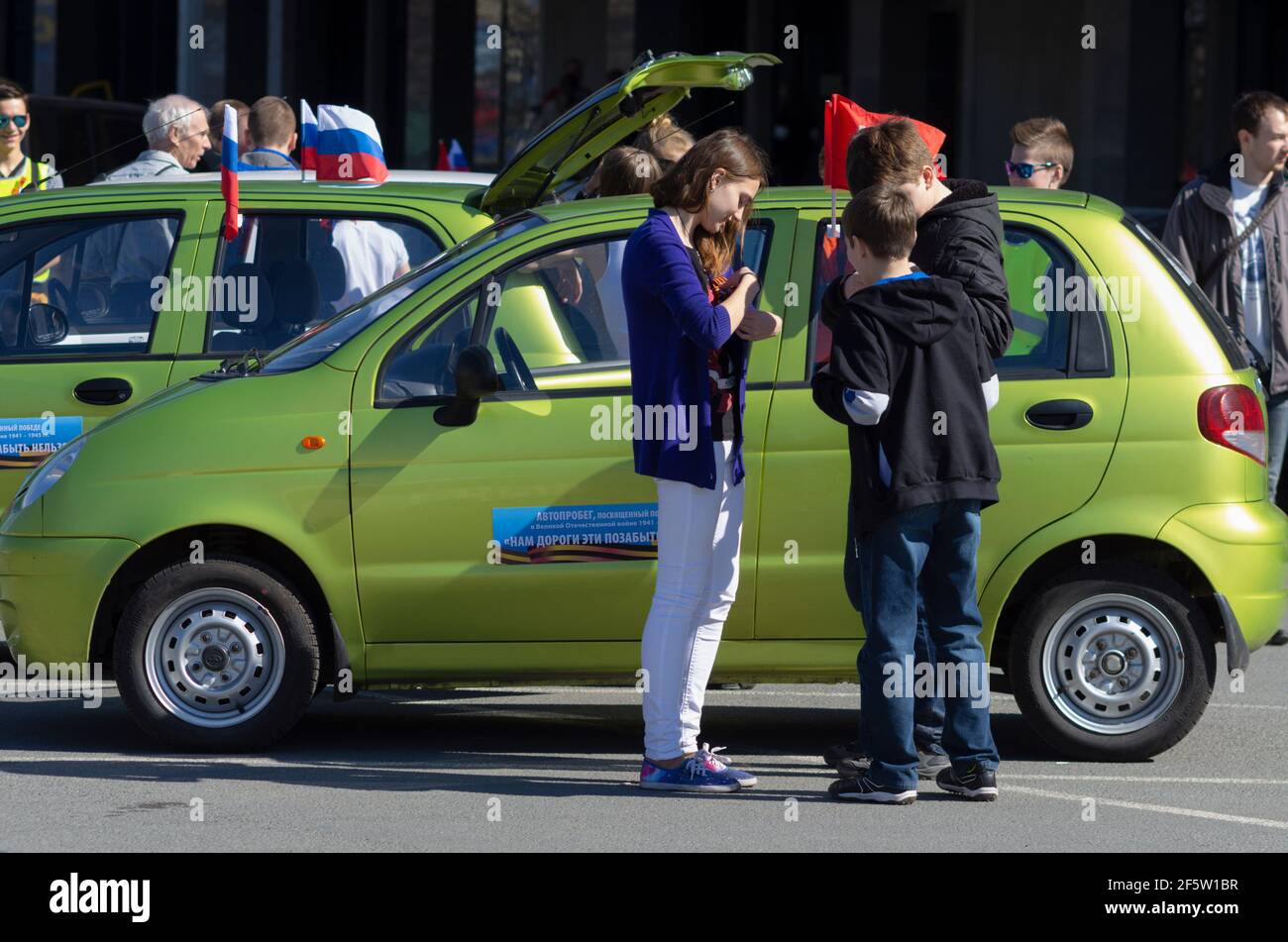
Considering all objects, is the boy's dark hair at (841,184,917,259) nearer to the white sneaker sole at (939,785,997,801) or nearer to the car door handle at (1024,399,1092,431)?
the car door handle at (1024,399,1092,431)

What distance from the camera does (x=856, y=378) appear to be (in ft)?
19.0

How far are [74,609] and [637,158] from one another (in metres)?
3.03

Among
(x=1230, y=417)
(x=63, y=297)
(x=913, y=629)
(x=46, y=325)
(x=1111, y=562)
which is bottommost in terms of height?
(x=913, y=629)

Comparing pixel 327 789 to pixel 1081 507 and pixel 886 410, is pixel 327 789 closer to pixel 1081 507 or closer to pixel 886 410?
pixel 886 410

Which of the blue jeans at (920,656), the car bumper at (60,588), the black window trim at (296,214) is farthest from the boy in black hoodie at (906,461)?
the black window trim at (296,214)

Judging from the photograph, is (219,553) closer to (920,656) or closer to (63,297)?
(63,297)

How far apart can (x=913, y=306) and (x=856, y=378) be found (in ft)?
0.87

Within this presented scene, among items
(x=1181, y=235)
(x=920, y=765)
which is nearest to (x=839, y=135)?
(x=920, y=765)

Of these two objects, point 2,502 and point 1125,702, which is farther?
point 2,502

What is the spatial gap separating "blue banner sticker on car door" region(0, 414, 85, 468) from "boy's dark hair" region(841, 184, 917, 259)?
334 centimetres
